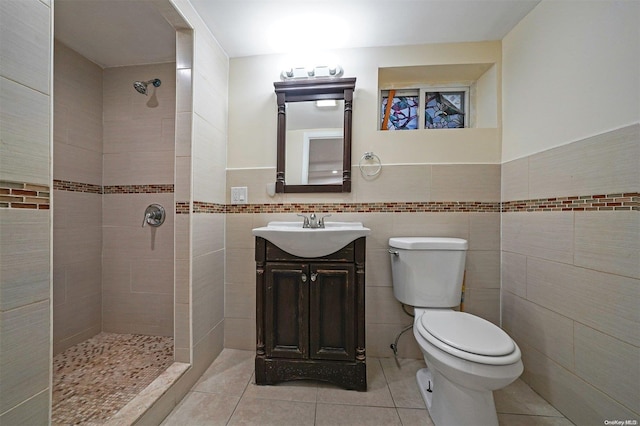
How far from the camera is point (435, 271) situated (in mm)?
1451

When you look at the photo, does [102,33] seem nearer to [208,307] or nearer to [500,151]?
[208,307]

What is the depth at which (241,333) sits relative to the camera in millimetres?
1771

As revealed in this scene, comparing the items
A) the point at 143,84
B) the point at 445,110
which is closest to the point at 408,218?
the point at 445,110

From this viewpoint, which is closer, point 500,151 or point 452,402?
point 452,402

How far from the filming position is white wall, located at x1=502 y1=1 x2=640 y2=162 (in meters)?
0.98

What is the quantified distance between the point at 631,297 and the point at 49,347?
1991mm

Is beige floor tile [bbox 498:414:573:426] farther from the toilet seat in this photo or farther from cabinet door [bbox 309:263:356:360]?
cabinet door [bbox 309:263:356:360]

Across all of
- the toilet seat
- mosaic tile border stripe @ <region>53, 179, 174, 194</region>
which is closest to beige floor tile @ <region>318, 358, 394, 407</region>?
the toilet seat

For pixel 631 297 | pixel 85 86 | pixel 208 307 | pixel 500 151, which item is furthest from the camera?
pixel 85 86

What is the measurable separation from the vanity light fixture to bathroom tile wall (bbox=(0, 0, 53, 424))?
3.93 feet

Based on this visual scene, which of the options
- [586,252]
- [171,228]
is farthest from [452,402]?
[171,228]

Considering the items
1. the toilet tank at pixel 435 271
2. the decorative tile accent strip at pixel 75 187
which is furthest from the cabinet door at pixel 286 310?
the decorative tile accent strip at pixel 75 187

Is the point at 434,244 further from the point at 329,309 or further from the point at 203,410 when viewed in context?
the point at 203,410

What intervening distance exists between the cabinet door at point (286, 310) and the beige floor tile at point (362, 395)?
22cm
